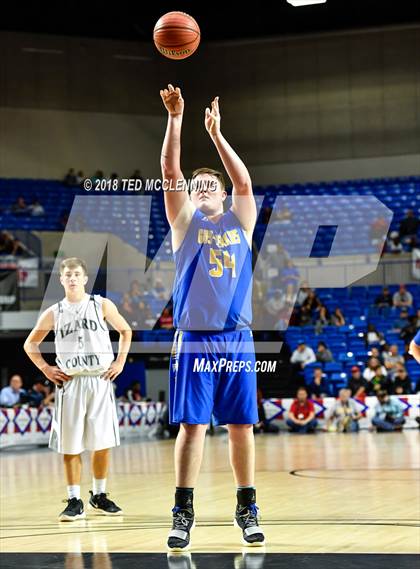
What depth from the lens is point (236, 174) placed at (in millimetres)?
6605

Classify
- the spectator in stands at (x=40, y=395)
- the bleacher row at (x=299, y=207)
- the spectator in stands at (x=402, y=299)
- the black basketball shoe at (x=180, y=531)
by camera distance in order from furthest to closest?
the bleacher row at (x=299, y=207), the spectator in stands at (x=402, y=299), the spectator in stands at (x=40, y=395), the black basketball shoe at (x=180, y=531)

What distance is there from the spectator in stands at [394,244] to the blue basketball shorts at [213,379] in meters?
18.6

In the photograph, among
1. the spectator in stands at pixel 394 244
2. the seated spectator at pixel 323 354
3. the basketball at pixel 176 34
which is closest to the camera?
the basketball at pixel 176 34

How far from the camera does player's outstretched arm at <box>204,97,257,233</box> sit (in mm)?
6559

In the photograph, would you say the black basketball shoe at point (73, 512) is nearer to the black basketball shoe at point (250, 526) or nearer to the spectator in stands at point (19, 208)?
the black basketball shoe at point (250, 526)

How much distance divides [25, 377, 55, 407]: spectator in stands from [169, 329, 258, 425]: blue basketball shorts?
12.5m

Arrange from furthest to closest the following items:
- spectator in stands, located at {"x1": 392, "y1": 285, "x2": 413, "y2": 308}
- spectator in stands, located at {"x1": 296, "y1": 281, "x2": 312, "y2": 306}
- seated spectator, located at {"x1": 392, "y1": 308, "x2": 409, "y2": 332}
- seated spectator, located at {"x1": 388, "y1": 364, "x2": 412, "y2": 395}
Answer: spectator in stands, located at {"x1": 392, "y1": 285, "x2": 413, "y2": 308} < spectator in stands, located at {"x1": 296, "y1": 281, "x2": 312, "y2": 306} < seated spectator, located at {"x1": 392, "y1": 308, "x2": 409, "y2": 332} < seated spectator, located at {"x1": 388, "y1": 364, "x2": 412, "y2": 395}

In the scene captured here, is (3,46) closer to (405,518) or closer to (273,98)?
(273,98)

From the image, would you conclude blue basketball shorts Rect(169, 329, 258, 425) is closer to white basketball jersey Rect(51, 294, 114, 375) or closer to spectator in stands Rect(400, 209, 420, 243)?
white basketball jersey Rect(51, 294, 114, 375)

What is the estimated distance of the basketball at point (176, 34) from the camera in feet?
23.9

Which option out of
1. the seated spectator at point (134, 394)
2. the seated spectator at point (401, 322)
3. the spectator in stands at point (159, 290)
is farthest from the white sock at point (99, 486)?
the seated spectator at point (401, 322)

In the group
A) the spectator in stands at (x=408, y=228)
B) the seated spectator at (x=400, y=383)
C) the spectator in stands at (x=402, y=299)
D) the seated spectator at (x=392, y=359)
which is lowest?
the seated spectator at (x=400, y=383)

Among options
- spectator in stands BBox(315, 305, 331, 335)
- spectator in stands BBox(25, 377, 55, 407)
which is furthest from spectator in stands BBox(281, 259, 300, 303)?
spectator in stands BBox(25, 377, 55, 407)

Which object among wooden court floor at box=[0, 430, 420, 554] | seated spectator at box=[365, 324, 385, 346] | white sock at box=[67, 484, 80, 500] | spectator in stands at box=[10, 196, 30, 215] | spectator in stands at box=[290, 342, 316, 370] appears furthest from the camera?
spectator in stands at box=[10, 196, 30, 215]
